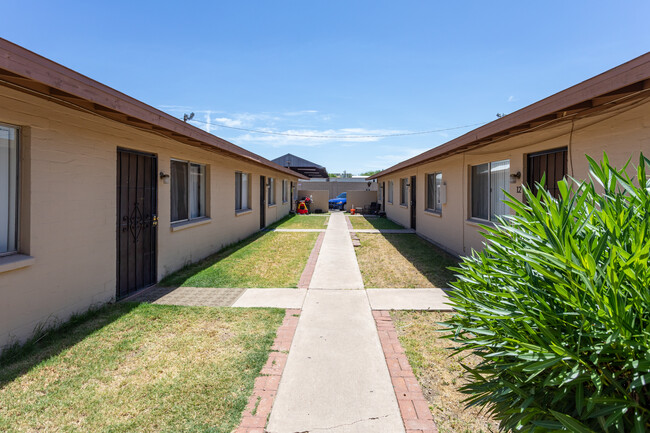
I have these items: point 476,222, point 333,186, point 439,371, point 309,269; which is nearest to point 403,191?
point 476,222

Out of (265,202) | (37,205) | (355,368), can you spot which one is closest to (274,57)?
(265,202)

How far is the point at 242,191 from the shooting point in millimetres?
12547

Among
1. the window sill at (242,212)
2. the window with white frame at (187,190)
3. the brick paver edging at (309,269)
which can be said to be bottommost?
the brick paver edging at (309,269)

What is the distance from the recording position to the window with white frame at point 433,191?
11250 millimetres

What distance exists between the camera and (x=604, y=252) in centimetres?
154

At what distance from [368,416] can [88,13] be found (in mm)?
9329

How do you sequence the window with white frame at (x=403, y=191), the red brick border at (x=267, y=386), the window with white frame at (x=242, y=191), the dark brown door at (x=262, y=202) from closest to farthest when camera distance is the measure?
the red brick border at (x=267, y=386) → the window with white frame at (x=242, y=191) → the dark brown door at (x=262, y=202) → the window with white frame at (x=403, y=191)

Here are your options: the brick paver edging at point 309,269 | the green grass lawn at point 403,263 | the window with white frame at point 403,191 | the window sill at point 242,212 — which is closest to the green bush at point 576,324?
the green grass lawn at point 403,263

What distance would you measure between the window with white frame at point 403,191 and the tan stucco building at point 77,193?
35.4 feet

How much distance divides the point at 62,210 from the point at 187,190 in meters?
3.69

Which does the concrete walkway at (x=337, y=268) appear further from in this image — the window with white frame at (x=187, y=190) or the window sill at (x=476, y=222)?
the window with white frame at (x=187, y=190)

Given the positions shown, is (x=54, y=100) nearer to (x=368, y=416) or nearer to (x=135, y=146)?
(x=135, y=146)

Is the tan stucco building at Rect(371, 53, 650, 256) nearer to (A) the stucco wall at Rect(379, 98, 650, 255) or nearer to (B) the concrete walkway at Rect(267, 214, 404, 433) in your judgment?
(A) the stucco wall at Rect(379, 98, 650, 255)

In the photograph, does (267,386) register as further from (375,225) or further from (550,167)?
(375,225)
